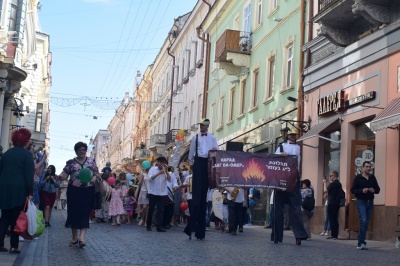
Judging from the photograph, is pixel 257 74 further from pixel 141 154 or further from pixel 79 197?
pixel 141 154

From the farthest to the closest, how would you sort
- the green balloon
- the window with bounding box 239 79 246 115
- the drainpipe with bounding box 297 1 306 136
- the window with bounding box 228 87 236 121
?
the window with bounding box 228 87 236 121 → the window with bounding box 239 79 246 115 → the drainpipe with bounding box 297 1 306 136 → the green balloon

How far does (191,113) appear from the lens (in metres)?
43.9

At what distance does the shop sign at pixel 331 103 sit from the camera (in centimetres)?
1967

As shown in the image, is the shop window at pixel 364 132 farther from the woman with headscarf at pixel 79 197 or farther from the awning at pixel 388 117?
the woman with headscarf at pixel 79 197

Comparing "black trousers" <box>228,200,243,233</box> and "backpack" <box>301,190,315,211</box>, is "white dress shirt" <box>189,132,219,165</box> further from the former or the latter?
"backpack" <box>301,190,315,211</box>

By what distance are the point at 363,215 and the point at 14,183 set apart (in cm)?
669

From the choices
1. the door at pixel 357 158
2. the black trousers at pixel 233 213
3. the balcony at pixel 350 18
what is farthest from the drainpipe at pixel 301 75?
the black trousers at pixel 233 213

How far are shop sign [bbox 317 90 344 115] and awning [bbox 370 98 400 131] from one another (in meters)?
3.28

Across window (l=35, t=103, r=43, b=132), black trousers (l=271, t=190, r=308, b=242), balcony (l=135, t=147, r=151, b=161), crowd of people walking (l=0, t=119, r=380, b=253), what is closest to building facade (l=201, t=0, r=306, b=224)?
crowd of people walking (l=0, t=119, r=380, b=253)

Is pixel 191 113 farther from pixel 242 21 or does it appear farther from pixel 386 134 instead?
pixel 386 134

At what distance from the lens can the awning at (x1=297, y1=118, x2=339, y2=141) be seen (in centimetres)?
2012

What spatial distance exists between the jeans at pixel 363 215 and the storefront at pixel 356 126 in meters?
2.28

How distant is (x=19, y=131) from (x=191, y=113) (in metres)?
34.0

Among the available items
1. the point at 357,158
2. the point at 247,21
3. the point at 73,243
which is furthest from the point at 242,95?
the point at 73,243
